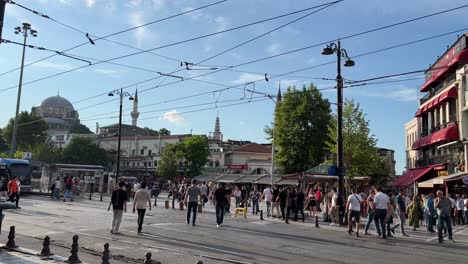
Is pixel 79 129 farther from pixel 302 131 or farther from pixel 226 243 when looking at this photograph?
pixel 226 243

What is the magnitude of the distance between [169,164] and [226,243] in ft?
212

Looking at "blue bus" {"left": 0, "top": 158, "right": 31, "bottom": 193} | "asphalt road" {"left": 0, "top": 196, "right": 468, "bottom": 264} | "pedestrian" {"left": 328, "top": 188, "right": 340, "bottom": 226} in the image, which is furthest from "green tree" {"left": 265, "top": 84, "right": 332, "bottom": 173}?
"asphalt road" {"left": 0, "top": 196, "right": 468, "bottom": 264}

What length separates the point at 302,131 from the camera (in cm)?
5200

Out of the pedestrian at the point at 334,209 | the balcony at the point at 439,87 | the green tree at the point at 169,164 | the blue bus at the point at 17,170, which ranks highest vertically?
the balcony at the point at 439,87

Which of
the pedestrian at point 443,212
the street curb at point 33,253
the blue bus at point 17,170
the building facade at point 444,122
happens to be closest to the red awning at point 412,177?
the building facade at point 444,122

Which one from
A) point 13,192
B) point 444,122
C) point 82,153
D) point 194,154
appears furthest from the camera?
point 82,153

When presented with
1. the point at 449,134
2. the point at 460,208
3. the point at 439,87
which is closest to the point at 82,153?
the point at 439,87

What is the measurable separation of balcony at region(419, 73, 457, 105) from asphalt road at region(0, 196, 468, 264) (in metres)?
17.9

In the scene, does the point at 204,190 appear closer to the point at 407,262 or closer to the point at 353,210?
the point at 353,210

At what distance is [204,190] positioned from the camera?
91.7 ft

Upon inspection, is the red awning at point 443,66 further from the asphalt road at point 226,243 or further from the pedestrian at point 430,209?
the asphalt road at point 226,243

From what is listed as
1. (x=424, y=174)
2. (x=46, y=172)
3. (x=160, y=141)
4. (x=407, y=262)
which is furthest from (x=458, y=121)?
(x=160, y=141)

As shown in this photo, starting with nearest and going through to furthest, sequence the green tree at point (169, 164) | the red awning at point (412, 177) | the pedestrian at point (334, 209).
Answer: the pedestrian at point (334, 209)
the red awning at point (412, 177)
the green tree at point (169, 164)

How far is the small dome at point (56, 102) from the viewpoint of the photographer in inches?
5172
